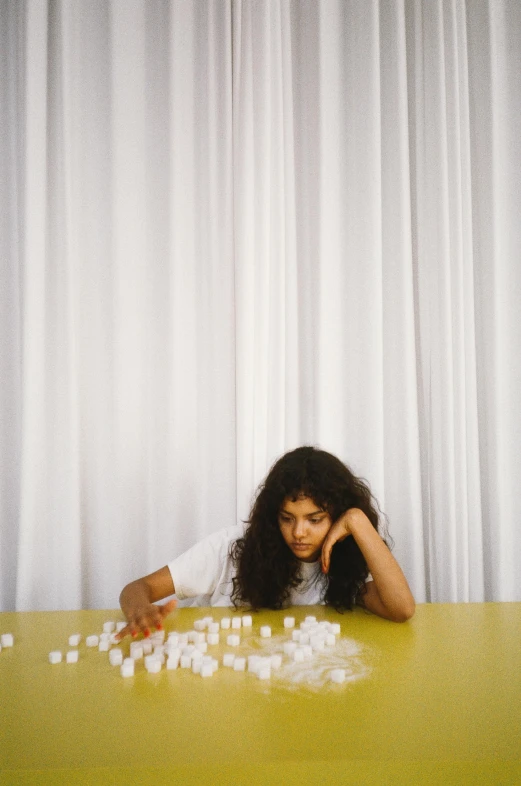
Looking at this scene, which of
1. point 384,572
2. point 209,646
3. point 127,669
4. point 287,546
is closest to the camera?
point 127,669

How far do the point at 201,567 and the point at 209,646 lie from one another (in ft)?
1.63

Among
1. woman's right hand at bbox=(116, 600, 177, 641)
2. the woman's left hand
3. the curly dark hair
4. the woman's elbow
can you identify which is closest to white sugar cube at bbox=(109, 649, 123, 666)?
woman's right hand at bbox=(116, 600, 177, 641)

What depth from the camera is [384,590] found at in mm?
1894

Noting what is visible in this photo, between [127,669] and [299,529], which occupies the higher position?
[299,529]

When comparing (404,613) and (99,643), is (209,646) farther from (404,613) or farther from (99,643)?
(404,613)

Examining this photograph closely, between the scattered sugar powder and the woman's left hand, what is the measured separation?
0.30 m

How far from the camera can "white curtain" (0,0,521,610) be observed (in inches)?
108

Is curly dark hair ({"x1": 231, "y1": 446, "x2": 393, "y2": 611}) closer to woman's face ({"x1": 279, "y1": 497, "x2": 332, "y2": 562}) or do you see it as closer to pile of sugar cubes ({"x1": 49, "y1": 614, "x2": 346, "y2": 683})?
woman's face ({"x1": 279, "y1": 497, "x2": 332, "y2": 562})

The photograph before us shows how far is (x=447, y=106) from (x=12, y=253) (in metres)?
1.91

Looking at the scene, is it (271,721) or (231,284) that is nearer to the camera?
(271,721)

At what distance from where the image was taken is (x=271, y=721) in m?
1.24

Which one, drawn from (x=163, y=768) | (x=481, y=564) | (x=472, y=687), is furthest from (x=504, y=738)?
(x=481, y=564)

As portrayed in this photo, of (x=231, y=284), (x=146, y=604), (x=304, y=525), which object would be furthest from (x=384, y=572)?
(x=231, y=284)

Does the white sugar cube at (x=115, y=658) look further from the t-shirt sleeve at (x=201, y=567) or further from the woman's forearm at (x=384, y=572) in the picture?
the woman's forearm at (x=384, y=572)
